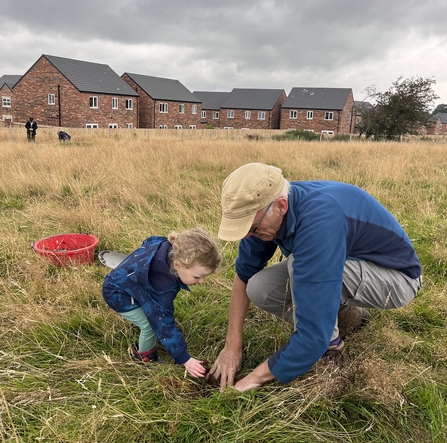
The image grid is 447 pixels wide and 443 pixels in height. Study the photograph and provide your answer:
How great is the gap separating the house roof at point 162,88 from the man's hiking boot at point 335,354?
36795 millimetres

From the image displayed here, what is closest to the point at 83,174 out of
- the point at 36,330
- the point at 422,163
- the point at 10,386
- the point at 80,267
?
the point at 80,267

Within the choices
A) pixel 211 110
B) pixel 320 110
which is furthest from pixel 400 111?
pixel 211 110

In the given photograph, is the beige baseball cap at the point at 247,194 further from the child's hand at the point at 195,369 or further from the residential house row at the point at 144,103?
the residential house row at the point at 144,103

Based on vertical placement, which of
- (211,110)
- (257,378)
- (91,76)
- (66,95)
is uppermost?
(91,76)

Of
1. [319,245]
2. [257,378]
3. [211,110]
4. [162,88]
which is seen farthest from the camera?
[211,110]

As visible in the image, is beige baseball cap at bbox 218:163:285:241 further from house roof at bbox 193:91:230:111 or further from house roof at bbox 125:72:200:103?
house roof at bbox 193:91:230:111

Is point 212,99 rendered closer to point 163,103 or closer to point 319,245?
point 163,103

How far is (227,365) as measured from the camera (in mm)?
1926

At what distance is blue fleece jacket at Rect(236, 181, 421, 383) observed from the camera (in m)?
1.43

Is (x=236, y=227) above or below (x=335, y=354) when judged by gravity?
above

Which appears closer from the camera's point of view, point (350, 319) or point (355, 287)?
point (355, 287)

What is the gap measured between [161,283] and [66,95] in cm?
3245

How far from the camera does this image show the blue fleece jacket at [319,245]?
56.2 inches

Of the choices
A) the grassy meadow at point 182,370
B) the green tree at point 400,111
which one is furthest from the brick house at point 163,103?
the grassy meadow at point 182,370
